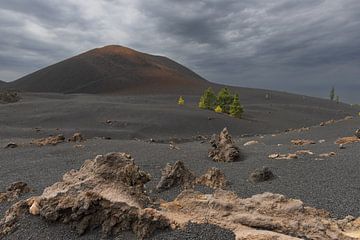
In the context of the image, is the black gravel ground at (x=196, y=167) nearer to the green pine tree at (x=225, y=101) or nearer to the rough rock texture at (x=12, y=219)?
the rough rock texture at (x=12, y=219)

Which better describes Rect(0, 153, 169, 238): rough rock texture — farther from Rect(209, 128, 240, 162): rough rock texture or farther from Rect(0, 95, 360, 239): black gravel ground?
Rect(209, 128, 240, 162): rough rock texture

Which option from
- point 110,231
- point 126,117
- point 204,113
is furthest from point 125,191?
point 204,113

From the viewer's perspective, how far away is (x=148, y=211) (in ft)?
14.0

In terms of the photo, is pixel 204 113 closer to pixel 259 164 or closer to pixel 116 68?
pixel 259 164

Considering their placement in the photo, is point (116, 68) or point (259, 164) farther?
point (116, 68)

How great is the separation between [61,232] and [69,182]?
75 cm

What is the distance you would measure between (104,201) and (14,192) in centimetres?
297

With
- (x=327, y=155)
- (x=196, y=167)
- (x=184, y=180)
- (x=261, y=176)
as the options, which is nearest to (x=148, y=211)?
(x=184, y=180)

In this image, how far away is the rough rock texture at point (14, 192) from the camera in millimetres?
6364

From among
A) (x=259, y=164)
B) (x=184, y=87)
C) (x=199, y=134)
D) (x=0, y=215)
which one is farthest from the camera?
(x=184, y=87)

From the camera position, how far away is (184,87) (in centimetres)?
6278

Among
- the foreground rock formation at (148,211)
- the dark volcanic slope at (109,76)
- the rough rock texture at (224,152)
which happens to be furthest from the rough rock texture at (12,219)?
the dark volcanic slope at (109,76)

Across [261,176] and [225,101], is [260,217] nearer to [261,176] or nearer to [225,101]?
[261,176]

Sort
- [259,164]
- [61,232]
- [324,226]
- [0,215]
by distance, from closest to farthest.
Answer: [324,226], [61,232], [0,215], [259,164]
